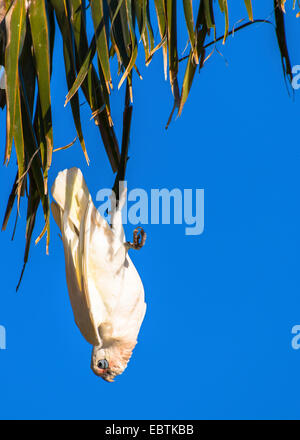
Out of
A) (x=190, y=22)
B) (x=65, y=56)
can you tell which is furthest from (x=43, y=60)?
(x=190, y=22)

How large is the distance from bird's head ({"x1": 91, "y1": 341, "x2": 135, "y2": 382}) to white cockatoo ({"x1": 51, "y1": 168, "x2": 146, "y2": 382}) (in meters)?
0.03

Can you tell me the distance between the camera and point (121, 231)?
1.15 metres

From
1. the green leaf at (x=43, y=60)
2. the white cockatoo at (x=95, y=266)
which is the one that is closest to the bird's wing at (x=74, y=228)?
the white cockatoo at (x=95, y=266)

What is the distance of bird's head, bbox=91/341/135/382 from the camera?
3.99 ft

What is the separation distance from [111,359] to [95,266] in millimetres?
230

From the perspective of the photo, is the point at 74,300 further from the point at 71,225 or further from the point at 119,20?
the point at 119,20

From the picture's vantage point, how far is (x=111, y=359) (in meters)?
1.23

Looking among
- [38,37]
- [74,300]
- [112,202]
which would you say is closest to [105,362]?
[74,300]

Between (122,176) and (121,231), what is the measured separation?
14cm

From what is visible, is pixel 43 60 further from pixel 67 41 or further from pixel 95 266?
pixel 95 266

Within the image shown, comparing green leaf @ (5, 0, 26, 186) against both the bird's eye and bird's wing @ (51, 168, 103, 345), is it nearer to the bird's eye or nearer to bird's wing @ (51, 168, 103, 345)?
bird's wing @ (51, 168, 103, 345)

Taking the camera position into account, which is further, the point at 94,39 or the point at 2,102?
the point at 2,102

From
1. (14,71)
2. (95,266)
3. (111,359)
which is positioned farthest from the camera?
(111,359)

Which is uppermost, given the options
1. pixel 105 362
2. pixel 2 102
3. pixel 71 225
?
pixel 2 102
